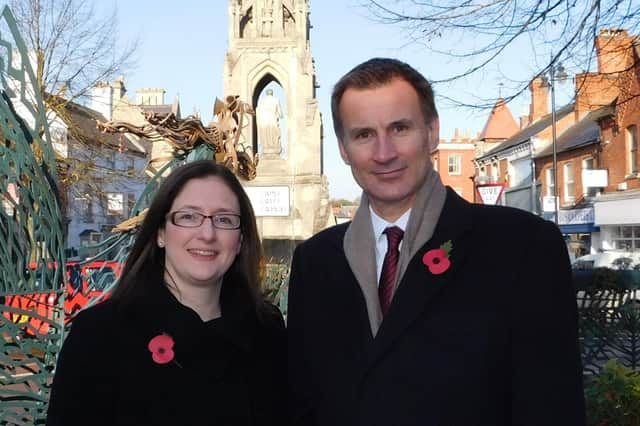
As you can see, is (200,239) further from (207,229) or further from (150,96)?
(150,96)

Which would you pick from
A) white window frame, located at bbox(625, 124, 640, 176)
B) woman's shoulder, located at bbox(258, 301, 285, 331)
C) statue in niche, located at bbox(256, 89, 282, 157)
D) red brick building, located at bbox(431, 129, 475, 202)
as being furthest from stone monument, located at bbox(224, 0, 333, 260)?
red brick building, located at bbox(431, 129, 475, 202)

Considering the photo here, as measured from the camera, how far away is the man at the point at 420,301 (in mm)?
1799

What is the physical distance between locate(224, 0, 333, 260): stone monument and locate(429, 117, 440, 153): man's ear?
2126 centimetres

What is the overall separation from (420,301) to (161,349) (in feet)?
3.22

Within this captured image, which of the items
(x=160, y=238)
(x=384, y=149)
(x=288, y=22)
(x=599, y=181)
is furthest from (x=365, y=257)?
(x=599, y=181)

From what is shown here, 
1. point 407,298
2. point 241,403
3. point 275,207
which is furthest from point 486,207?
point 275,207

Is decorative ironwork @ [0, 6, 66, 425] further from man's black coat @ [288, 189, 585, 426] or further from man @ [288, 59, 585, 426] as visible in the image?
man's black coat @ [288, 189, 585, 426]

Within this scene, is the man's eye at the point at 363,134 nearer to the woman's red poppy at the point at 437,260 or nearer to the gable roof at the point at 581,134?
the woman's red poppy at the point at 437,260

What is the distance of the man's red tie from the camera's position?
200cm

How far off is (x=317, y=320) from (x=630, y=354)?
3740mm

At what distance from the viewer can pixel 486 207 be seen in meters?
2.08

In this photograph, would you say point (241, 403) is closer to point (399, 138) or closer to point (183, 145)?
point (399, 138)

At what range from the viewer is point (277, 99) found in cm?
2484

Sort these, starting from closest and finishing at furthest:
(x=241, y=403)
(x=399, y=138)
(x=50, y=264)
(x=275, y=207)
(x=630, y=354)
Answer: (x=399, y=138)
(x=241, y=403)
(x=50, y=264)
(x=630, y=354)
(x=275, y=207)
